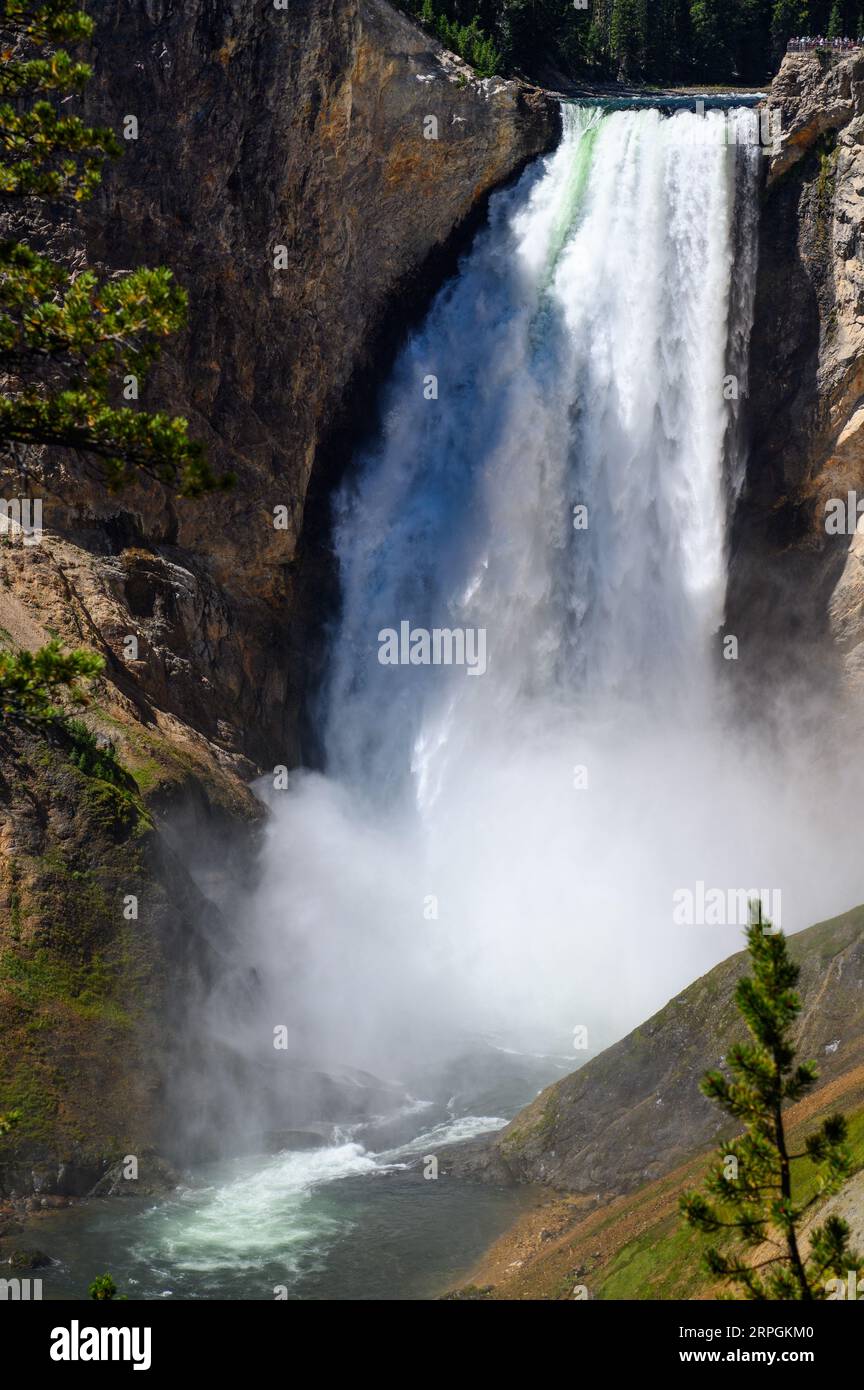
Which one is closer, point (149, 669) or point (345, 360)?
point (149, 669)

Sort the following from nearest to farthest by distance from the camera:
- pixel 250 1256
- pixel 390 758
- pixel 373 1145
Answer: pixel 250 1256 < pixel 373 1145 < pixel 390 758

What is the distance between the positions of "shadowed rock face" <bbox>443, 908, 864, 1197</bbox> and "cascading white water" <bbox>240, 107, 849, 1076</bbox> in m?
12.4

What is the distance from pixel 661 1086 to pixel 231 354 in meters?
27.3

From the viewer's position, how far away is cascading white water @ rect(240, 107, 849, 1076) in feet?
133

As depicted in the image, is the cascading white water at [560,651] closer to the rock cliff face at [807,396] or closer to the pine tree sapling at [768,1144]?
the rock cliff face at [807,396]

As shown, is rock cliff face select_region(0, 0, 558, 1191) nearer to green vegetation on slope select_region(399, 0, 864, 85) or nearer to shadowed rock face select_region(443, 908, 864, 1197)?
shadowed rock face select_region(443, 908, 864, 1197)

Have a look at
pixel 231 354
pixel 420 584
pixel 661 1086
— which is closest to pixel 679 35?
pixel 231 354

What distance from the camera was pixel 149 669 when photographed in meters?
36.7

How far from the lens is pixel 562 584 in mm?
43438

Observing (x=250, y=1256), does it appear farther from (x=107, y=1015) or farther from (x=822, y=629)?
(x=822, y=629)

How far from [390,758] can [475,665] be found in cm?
420

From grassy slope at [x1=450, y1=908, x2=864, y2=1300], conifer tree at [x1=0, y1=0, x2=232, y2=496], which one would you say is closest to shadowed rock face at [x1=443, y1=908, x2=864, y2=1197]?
grassy slope at [x1=450, y1=908, x2=864, y2=1300]

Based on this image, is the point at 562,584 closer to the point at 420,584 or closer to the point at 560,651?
the point at 560,651
